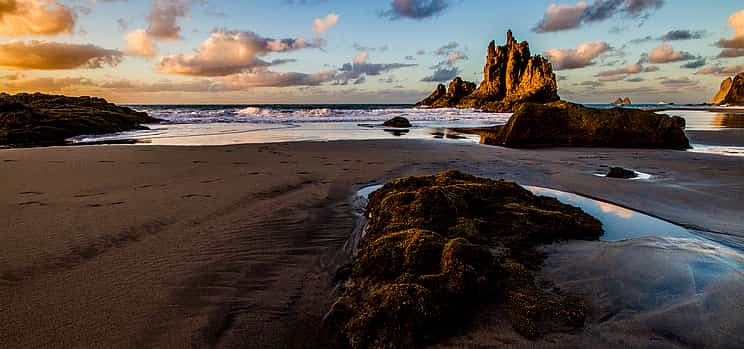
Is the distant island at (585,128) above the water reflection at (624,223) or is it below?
above

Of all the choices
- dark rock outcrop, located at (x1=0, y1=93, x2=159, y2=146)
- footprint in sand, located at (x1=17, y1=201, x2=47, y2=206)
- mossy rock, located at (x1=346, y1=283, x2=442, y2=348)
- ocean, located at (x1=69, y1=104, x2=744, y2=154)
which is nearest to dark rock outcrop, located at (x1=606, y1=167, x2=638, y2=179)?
mossy rock, located at (x1=346, y1=283, x2=442, y2=348)

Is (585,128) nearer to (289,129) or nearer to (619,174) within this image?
(619,174)

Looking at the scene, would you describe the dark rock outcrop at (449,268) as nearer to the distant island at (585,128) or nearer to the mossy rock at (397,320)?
the mossy rock at (397,320)

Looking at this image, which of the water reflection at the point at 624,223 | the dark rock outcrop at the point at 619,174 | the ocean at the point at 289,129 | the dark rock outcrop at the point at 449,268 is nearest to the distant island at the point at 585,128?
the ocean at the point at 289,129

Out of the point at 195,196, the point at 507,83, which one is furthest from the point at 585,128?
the point at 507,83

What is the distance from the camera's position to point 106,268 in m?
2.64

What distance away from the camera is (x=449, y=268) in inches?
83.8

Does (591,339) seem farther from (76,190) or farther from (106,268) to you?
(76,190)

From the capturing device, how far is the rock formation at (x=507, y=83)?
6575 cm

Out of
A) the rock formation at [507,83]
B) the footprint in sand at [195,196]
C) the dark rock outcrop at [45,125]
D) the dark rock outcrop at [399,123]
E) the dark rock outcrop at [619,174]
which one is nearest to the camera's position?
the footprint in sand at [195,196]

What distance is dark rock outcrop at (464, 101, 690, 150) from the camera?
33.9 ft

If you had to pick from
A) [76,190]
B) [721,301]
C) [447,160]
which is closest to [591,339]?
[721,301]

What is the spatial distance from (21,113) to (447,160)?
1593cm

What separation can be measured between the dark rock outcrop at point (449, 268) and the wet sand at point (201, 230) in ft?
1.06
